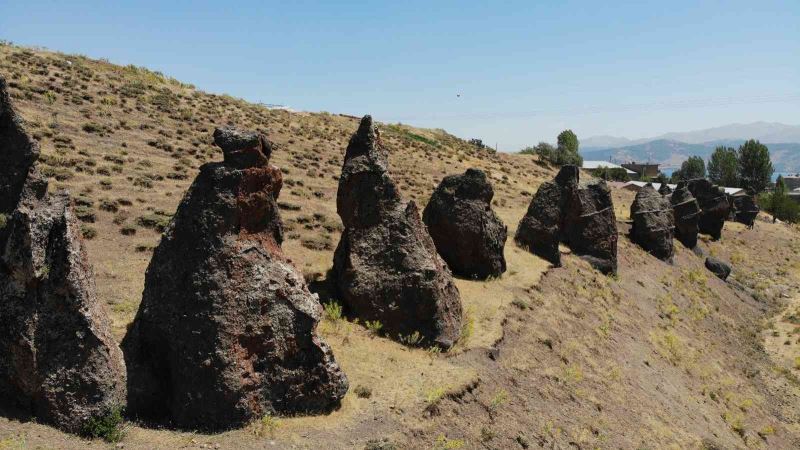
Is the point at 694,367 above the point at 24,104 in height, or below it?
below

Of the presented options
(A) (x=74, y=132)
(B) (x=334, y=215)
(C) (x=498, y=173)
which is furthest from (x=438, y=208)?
(C) (x=498, y=173)

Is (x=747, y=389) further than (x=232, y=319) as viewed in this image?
Yes

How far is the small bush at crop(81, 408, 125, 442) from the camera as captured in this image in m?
8.91

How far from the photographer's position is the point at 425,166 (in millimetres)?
55281

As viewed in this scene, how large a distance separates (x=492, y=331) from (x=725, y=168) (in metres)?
118

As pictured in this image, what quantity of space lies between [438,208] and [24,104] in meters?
27.9

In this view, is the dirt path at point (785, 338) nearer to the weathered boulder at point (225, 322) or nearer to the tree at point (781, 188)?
the weathered boulder at point (225, 322)

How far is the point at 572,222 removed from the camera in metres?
29.5

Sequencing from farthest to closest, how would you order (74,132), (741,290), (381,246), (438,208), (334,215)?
(741,290) < (74,132) < (334,215) < (438,208) < (381,246)

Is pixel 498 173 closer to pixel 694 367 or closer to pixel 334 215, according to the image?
pixel 334 215

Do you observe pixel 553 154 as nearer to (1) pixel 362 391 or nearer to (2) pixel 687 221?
(2) pixel 687 221

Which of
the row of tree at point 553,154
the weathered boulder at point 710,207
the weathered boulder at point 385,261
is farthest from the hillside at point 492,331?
the row of tree at point 553,154

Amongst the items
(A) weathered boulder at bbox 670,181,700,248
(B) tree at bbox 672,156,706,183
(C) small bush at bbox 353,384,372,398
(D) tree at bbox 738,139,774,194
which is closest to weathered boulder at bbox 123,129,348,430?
(C) small bush at bbox 353,384,372,398

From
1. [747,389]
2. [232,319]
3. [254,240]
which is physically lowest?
[747,389]
